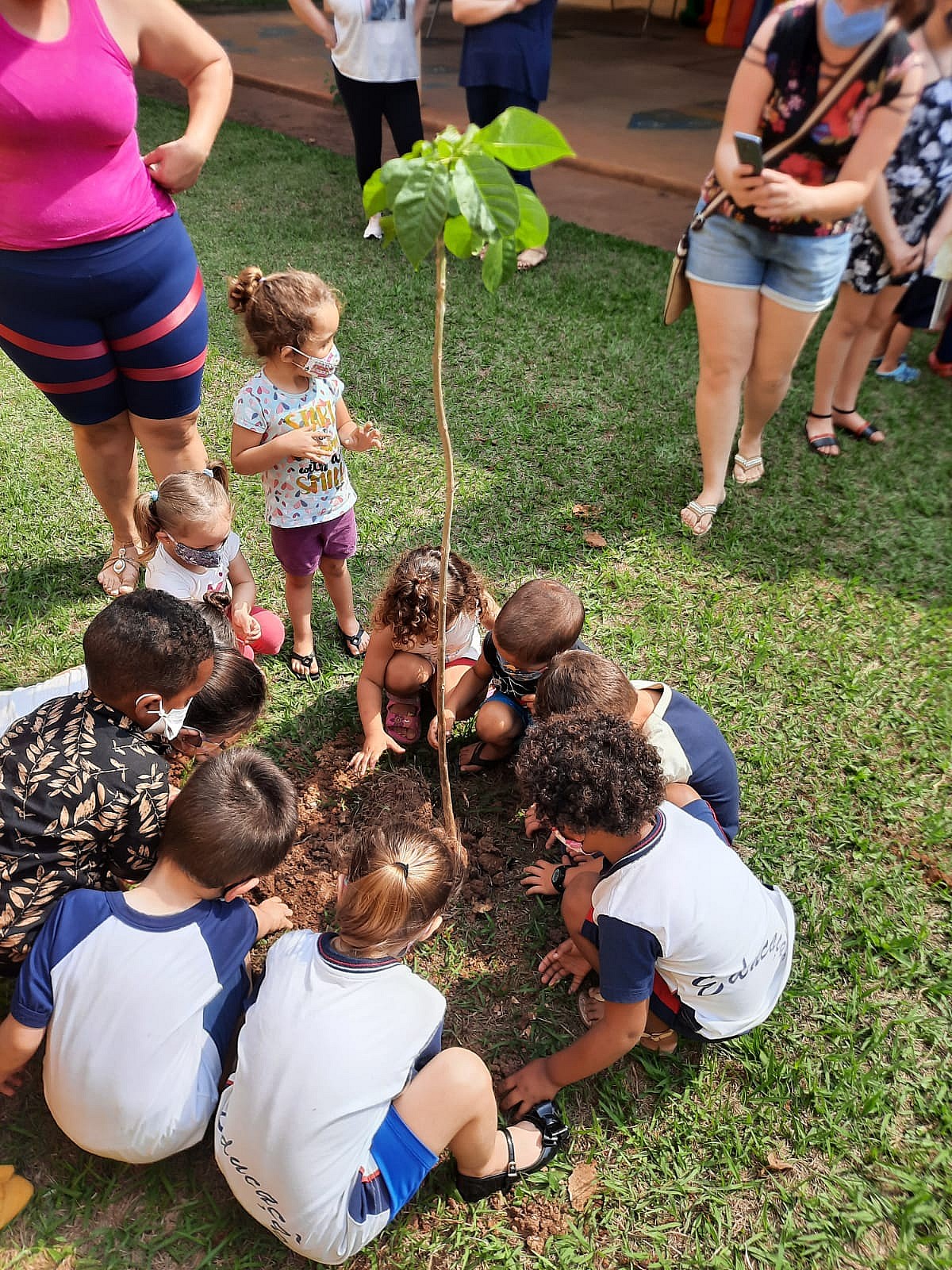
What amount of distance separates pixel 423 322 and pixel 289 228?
1802mm

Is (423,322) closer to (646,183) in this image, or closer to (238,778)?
(646,183)

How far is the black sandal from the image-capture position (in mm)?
1896

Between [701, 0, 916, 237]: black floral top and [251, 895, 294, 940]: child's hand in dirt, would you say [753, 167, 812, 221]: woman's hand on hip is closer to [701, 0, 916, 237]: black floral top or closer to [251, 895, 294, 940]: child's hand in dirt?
[701, 0, 916, 237]: black floral top

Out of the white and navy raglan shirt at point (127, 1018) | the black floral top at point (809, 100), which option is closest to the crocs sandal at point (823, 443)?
the black floral top at point (809, 100)

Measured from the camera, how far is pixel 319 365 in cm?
264

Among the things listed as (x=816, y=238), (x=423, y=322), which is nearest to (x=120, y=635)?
(x=816, y=238)

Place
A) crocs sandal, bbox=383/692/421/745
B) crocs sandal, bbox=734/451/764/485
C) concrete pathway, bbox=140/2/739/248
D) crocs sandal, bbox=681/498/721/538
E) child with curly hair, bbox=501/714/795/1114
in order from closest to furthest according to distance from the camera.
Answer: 1. child with curly hair, bbox=501/714/795/1114
2. crocs sandal, bbox=383/692/421/745
3. crocs sandal, bbox=681/498/721/538
4. crocs sandal, bbox=734/451/764/485
5. concrete pathway, bbox=140/2/739/248

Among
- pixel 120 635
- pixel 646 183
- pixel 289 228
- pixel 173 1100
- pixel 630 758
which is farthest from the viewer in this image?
pixel 646 183

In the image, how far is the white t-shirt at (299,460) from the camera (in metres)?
2.64

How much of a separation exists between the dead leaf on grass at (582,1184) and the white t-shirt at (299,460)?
1.88 m

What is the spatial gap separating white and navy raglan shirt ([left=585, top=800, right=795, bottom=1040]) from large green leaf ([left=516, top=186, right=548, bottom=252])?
3.87 ft

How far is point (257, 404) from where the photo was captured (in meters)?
2.63

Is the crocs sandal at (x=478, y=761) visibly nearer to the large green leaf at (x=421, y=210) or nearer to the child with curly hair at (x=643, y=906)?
the child with curly hair at (x=643, y=906)

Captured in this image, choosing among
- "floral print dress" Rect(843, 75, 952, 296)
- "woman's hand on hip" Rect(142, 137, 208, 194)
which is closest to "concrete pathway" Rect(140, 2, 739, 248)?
"floral print dress" Rect(843, 75, 952, 296)
